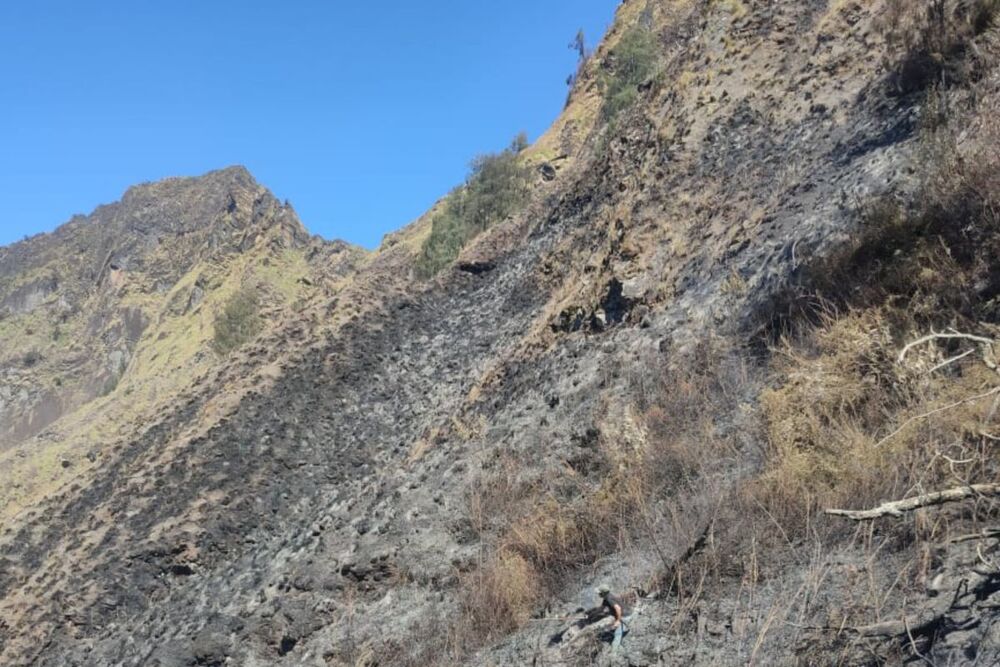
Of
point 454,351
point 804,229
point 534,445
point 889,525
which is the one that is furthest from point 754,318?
point 454,351

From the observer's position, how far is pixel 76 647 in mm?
10812

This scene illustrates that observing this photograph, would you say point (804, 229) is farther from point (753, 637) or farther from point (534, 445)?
point (753, 637)

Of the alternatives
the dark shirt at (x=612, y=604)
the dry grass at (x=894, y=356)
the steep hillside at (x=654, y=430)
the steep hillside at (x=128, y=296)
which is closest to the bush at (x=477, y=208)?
the steep hillside at (x=654, y=430)

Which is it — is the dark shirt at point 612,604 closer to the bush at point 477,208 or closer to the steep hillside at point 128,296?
the bush at point 477,208

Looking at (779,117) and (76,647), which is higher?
(779,117)

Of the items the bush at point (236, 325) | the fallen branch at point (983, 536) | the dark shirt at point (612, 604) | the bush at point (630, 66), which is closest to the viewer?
the fallen branch at point (983, 536)

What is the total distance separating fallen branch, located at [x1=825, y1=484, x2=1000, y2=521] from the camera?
2.54 metres

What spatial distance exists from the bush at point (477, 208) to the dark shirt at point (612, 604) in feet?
63.4

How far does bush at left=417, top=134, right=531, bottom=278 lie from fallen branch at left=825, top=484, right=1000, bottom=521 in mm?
20154

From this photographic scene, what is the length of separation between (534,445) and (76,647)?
939 centimetres

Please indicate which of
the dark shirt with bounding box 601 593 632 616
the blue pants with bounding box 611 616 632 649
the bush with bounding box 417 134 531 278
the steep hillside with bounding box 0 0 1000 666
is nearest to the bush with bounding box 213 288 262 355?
the bush with bounding box 417 134 531 278

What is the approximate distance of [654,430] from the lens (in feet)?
17.9

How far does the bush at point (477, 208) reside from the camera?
77.7 ft

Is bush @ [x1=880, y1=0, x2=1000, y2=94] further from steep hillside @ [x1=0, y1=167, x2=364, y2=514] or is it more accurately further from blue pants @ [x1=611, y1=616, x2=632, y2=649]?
steep hillside @ [x1=0, y1=167, x2=364, y2=514]
